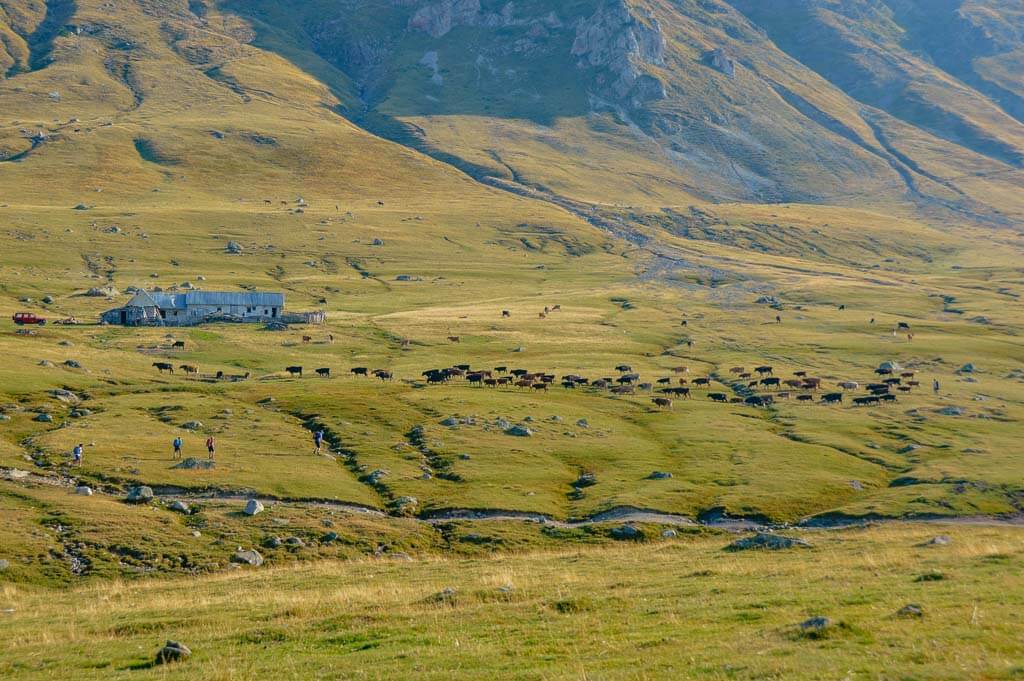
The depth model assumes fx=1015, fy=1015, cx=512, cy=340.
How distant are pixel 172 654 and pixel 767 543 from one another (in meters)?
32.1

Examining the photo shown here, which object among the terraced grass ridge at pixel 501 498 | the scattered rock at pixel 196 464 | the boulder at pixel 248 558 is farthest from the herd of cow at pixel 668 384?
the boulder at pixel 248 558

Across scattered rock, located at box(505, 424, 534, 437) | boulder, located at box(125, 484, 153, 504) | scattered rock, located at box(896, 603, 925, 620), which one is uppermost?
scattered rock, located at box(896, 603, 925, 620)

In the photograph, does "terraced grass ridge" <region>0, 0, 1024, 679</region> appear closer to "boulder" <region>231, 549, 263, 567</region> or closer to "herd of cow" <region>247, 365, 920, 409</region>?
"herd of cow" <region>247, 365, 920, 409</region>

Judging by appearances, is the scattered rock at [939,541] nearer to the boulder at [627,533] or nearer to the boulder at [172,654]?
the boulder at [627,533]

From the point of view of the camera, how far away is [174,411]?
294 ft

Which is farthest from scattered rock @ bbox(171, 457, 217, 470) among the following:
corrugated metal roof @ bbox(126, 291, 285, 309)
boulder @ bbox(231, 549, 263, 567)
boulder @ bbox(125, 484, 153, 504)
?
corrugated metal roof @ bbox(126, 291, 285, 309)

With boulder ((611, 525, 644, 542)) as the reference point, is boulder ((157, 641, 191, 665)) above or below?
above

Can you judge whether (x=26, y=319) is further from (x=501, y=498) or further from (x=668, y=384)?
(x=501, y=498)

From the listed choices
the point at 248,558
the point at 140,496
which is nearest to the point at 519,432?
the point at 140,496

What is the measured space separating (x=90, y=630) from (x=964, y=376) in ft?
415

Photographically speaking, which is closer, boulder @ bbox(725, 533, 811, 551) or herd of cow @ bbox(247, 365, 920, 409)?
boulder @ bbox(725, 533, 811, 551)

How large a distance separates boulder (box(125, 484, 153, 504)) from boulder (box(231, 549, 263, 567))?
11330 millimetres

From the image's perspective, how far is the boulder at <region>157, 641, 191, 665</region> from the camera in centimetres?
2838

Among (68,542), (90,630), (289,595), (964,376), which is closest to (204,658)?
(90,630)
